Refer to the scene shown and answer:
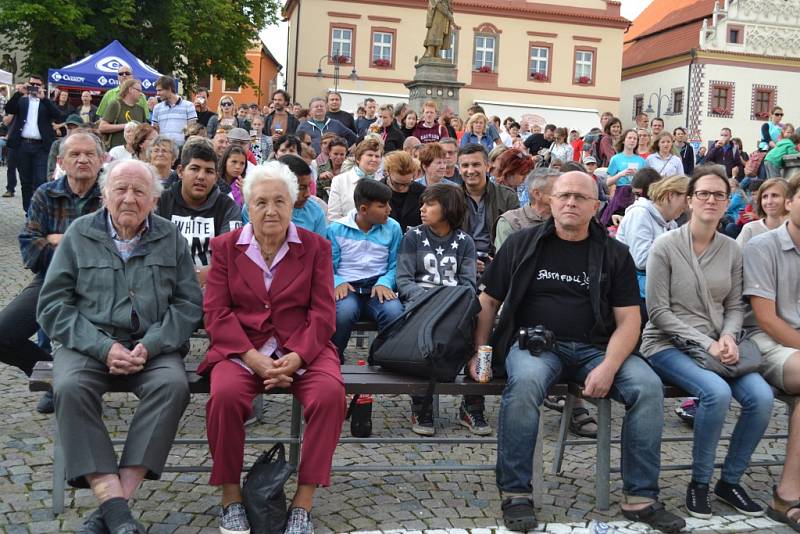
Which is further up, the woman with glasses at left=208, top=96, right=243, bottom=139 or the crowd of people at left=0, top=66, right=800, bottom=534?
the woman with glasses at left=208, top=96, right=243, bottom=139

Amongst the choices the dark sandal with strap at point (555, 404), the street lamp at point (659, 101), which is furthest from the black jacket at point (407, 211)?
the street lamp at point (659, 101)

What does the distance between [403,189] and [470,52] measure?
39.4 m

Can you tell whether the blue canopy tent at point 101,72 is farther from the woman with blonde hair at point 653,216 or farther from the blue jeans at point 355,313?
the woman with blonde hair at point 653,216

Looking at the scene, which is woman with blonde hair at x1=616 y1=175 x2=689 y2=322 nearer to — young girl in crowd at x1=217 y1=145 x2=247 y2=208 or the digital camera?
the digital camera

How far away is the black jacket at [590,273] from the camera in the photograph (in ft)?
15.4

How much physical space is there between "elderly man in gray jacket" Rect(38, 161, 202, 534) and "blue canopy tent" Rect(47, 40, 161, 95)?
57.6 feet

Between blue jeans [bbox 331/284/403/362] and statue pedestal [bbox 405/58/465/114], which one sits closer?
blue jeans [bbox 331/284/403/362]

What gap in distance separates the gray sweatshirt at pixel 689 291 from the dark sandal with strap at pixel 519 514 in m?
1.23

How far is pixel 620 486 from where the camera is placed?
4848 mm

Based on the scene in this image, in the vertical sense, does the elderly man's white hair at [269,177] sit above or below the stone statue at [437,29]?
below

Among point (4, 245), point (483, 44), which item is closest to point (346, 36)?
point (483, 44)

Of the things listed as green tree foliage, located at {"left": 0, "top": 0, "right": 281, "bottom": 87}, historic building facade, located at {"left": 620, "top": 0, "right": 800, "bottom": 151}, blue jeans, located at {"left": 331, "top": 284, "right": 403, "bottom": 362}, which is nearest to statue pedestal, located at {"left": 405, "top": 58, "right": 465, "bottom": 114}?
green tree foliage, located at {"left": 0, "top": 0, "right": 281, "bottom": 87}

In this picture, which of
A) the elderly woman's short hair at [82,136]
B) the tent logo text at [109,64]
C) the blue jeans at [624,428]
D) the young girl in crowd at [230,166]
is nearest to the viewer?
the blue jeans at [624,428]

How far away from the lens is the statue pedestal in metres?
23.0
